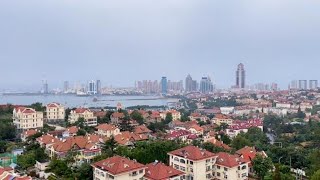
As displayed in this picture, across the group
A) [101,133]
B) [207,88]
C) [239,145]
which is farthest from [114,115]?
[207,88]

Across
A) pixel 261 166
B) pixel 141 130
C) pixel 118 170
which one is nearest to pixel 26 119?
pixel 141 130

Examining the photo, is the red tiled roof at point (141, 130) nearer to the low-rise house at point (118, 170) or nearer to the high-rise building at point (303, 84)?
the low-rise house at point (118, 170)

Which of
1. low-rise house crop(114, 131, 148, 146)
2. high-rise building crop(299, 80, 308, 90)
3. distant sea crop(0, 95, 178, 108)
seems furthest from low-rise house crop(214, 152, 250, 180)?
high-rise building crop(299, 80, 308, 90)

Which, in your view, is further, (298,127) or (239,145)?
(298,127)

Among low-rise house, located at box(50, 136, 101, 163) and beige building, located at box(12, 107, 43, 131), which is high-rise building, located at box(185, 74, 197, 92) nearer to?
beige building, located at box(12, 107, 43, 131)

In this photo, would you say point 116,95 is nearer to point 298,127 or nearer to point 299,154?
point 298,127
